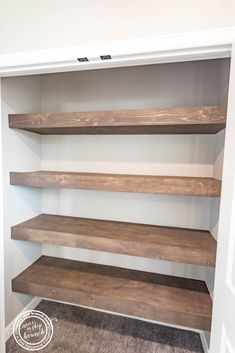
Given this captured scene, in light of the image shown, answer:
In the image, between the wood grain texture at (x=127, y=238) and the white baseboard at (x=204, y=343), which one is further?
the white baseboard at (x=204, y=343)

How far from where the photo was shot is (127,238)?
1415 millimetres

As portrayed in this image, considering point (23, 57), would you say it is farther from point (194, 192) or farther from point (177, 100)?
point (194, 192)

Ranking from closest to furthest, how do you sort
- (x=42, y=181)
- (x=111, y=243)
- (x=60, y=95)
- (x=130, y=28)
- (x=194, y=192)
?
1. (x=130, y=28)
2. (x=194, y=192)
3. (x=111, y=243)
4. (x=42, y=181)
5. (x=60, y=95)

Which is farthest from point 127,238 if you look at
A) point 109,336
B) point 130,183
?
point 109,336

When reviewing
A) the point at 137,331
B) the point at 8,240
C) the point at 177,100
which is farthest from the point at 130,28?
the point at 137,331

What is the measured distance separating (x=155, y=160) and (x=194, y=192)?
1.67 feet

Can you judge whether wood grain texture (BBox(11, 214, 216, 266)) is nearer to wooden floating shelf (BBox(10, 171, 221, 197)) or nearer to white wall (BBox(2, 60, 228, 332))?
white wall (BBox(2, 60, 228, 332))

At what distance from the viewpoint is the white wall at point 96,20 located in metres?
0.84

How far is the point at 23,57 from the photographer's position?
3.47ft

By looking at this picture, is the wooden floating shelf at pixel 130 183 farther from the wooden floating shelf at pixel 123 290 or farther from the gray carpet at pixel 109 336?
the gray carpet at pixel 109 336

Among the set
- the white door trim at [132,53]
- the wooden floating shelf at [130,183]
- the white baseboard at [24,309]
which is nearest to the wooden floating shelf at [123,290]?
the white baseboard at [24,309]

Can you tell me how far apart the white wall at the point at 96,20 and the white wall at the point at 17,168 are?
1.62ft

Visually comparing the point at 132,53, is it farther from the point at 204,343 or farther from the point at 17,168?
the point at 204,343

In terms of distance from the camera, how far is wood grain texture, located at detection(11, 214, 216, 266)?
1.29 metres
